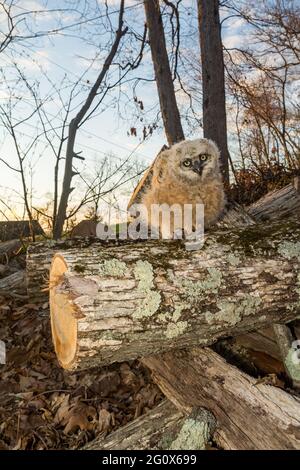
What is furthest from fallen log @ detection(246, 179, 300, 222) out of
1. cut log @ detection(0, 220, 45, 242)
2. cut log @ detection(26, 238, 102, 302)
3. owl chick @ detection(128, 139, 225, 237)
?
cut log @ detection(0, 220, 45, 242)

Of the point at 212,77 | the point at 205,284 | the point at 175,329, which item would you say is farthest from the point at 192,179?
the point at 212,77

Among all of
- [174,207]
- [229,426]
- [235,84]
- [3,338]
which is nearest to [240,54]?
[235,84]

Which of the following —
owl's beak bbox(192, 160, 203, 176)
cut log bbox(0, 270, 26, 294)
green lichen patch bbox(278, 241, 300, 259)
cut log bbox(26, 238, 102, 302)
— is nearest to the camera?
green lichen patch bbox(278, 241, 300, 259)

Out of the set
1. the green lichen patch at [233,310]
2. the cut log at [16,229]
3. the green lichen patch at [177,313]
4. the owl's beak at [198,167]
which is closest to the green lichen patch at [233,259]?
the green lichen patch at [233,310]

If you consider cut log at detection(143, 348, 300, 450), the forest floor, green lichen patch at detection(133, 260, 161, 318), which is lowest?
the forest floor

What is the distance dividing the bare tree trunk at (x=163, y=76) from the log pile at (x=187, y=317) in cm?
542

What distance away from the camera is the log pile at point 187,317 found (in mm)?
2229

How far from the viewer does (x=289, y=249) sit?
285 centimetres

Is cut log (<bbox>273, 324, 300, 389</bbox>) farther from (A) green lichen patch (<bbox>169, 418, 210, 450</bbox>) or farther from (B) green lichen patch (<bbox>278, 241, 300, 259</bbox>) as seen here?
(A) green lichen patch (<bbox>169, 418, 210, 450</bbox>)

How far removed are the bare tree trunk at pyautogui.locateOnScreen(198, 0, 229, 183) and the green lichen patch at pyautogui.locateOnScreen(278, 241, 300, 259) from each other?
179 inches

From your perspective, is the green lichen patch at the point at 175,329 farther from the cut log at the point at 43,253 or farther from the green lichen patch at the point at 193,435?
the cut log at the point at 43,253

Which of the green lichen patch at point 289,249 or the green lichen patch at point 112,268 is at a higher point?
the green lichen patch at point 289,249

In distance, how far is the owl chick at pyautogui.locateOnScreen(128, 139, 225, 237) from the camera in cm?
354
